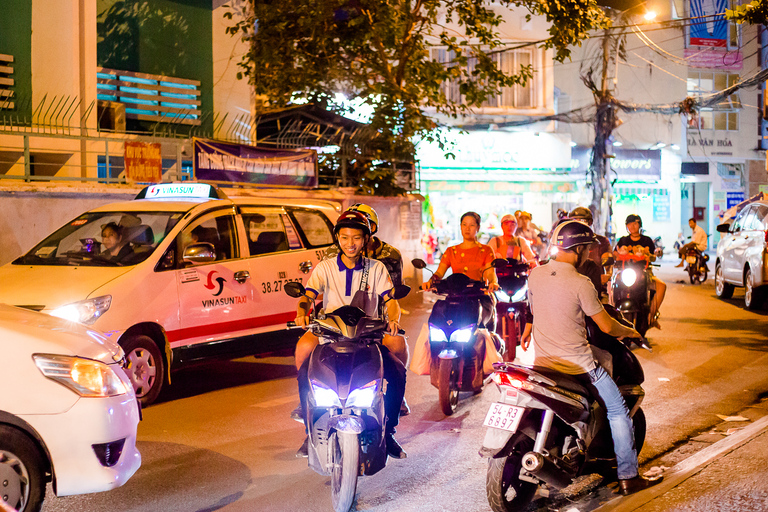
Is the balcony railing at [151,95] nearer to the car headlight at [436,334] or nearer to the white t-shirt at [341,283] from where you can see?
the car headlight at [436,334]

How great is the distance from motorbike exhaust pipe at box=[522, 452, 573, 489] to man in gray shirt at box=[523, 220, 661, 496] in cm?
61

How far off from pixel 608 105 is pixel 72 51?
52.3 feet

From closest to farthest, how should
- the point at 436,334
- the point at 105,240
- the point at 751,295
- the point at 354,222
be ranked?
the point at 354,222, the point at 436,334, the point at 105,240, the point at 751,295

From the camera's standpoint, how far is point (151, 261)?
7309 mm

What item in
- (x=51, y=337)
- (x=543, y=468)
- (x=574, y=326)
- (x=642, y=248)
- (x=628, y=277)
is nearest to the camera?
(x=51, y=337)

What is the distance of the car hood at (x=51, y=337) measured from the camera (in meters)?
4.00

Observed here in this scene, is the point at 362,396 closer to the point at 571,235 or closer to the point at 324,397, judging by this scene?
the point at 324,397

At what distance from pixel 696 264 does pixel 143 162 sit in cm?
1427

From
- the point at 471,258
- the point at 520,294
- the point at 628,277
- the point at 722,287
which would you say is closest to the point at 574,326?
the point at 471,258

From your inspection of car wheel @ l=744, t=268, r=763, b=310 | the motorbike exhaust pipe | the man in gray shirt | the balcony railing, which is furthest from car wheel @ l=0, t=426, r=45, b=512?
car wheel @ l=744, t=268, r=763, b=310

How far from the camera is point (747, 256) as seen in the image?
14578mm

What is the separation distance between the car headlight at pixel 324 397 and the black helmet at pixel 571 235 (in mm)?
1657

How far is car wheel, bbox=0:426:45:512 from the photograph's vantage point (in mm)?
3820

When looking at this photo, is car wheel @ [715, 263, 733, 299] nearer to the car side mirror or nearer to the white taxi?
the white taxi
